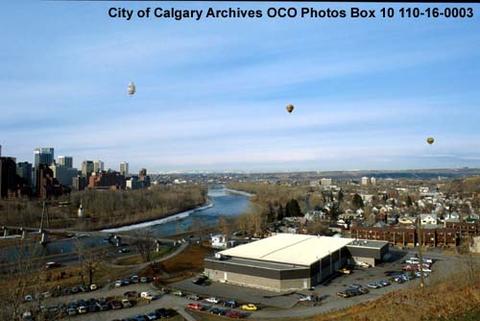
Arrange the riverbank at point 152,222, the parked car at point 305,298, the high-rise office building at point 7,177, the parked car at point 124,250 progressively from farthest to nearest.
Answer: the high-rise office building at point 7,177 < the riverbank at point 152,222 < the parked car at point 124,250 < the parked car at point 305,298

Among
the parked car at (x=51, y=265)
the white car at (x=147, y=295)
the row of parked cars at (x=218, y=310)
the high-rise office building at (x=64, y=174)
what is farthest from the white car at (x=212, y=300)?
the high-rise office building at (x=64, y=174)

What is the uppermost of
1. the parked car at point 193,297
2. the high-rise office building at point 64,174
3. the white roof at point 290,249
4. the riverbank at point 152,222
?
the high-rise office building at point 64,174

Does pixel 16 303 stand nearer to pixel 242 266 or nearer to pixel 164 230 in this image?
pixel 242 266

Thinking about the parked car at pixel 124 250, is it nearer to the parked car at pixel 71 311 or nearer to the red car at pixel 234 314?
the parked car at pixel 71 311

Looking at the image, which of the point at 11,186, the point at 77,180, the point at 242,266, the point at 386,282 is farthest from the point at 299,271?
the point at 77,180

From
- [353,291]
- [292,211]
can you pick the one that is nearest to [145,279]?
[353,291]

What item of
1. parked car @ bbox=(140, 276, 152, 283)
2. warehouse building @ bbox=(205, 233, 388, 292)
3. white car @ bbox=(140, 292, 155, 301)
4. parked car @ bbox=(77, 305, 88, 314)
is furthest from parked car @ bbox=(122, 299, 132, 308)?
warehouse building @ bbox=(205, 233, 388, 292)

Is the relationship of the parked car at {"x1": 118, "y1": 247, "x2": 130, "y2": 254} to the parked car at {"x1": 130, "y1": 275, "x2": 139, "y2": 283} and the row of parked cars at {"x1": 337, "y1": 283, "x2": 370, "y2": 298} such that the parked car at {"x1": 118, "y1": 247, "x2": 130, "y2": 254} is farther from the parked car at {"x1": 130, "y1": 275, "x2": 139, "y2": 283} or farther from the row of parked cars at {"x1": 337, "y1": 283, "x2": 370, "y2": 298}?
the row of parked cars at {"x1": 337, "y1": 283, "x2": 370, "y2": 298}

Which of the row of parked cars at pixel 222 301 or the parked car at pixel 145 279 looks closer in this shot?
the row of parked cars at pixel 222 301
